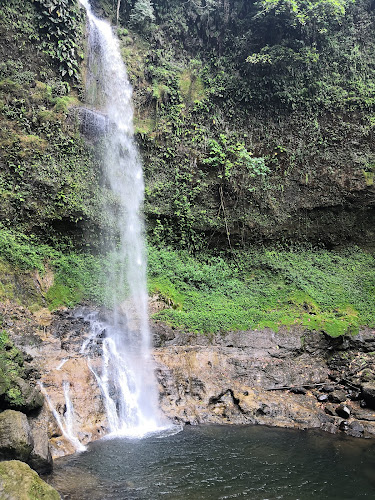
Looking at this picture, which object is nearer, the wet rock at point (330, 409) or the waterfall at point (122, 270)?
the waterfall at point (122, 270)

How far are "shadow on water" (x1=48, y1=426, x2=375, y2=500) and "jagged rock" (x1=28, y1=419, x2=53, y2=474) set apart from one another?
0.80 ft

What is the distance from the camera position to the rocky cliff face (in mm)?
9805

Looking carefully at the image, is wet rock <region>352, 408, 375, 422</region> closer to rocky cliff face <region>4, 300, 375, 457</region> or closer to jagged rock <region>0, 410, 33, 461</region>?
rocky cliff face <region>4, 300, 375, 457</region>

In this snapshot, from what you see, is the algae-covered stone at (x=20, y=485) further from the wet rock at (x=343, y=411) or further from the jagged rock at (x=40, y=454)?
the wet rock at (x=343, y=411)

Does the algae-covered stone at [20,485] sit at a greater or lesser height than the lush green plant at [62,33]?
lesser

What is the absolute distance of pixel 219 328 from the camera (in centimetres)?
1350

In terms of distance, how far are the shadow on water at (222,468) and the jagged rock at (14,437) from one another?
0.87 metres

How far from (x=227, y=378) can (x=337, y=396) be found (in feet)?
11.2

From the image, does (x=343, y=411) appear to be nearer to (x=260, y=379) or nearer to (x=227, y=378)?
(x=260, y=379)

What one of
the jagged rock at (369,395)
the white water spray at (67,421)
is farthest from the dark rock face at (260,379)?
the white water spray at (67,421)

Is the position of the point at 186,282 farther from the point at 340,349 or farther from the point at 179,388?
the point at 340,349

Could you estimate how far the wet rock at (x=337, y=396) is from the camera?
1115cm

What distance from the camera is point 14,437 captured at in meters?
6.37

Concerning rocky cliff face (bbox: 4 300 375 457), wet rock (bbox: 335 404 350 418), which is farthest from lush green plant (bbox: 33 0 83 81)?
wet rock (bbox: 335 404 350 418)
